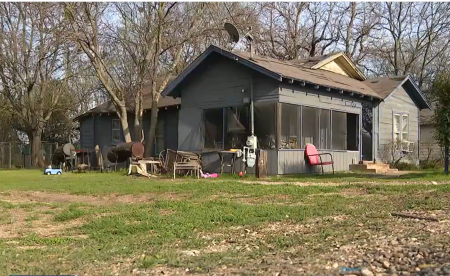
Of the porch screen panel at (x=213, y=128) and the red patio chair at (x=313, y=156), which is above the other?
the porch screen panel at (x=213, y=128)

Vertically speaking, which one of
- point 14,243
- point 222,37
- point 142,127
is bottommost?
point 14,243

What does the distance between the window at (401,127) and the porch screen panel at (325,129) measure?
14.8ft

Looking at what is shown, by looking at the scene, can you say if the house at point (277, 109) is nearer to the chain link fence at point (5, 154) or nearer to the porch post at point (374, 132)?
the porch post at point (374, 132)

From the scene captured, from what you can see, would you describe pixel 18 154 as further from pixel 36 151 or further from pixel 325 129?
pixel 325 129

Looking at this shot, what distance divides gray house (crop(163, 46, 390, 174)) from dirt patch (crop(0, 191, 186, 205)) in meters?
5.68

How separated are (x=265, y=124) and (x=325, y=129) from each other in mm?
2577

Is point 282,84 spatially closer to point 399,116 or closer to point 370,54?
point 399,116

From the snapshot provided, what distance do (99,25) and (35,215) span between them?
47.4 feet

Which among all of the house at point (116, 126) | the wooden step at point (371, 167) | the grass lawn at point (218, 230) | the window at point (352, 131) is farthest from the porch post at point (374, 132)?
the grass lawn at point (218, 230)

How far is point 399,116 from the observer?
19.9m

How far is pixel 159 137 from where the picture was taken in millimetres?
22203

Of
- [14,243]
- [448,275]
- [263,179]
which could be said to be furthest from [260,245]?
[263,179]

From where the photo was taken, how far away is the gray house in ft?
48.1

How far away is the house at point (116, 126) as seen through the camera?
21500 millimetres
